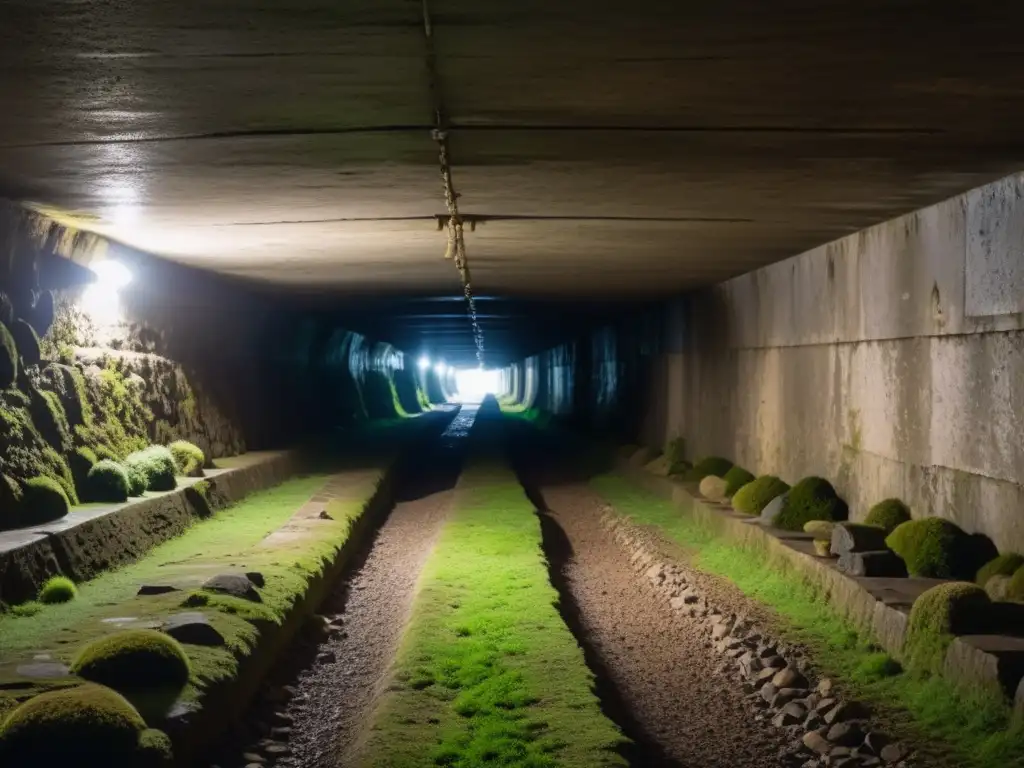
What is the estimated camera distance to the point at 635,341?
88.2 ft

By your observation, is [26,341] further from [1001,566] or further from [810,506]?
[1001,566]

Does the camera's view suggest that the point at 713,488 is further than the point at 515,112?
Yes

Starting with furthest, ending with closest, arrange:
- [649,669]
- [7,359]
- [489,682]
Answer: [7,359], [649,669], [489,682]

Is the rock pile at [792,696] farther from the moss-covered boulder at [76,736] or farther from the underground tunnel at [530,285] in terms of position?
the moss-covered boulder at [76,736]

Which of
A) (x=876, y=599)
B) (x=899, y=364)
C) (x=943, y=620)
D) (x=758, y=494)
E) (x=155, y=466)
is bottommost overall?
(x=876, y=599)

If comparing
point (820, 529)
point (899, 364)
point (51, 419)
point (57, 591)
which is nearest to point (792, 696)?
point (820, 529)

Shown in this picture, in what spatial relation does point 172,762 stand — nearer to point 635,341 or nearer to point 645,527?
point 645,527

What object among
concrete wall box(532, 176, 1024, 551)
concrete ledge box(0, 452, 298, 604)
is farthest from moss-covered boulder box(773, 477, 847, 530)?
concrete ledge box(0, 452, 298, 604)

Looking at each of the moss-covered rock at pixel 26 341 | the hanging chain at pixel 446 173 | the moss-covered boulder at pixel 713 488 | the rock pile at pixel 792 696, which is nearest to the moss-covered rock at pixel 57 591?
the moss-covered rock at pixel 26 341

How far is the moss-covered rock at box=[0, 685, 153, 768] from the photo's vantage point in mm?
5309

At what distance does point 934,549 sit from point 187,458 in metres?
10.9

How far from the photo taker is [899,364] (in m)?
10.9

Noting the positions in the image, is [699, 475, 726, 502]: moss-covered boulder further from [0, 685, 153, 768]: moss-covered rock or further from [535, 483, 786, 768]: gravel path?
[0, 685, 153, 768]: moss-covered rock

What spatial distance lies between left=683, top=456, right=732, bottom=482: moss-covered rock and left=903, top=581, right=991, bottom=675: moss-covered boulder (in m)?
9.51
